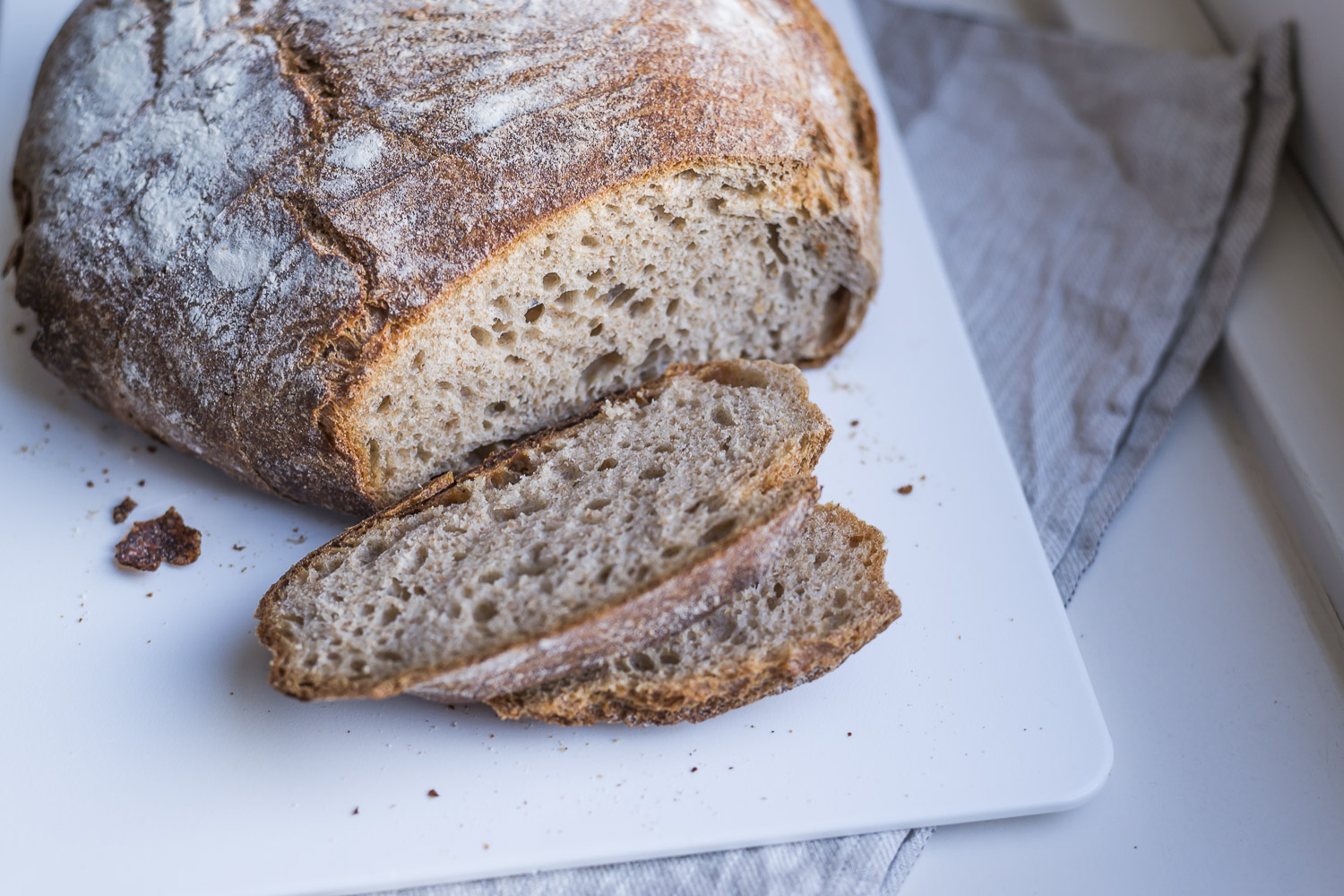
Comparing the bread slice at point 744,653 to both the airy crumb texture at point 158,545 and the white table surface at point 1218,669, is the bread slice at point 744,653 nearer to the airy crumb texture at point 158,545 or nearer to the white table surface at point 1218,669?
the white table surface at point 1218,669

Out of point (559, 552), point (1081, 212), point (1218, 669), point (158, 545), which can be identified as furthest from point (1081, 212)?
point (158, 545)

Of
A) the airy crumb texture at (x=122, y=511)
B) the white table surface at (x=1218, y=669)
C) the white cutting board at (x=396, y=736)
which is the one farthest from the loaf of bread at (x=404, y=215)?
the white table surface at (x=1218, y=669)

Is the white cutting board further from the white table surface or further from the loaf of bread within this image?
the loaf of bread

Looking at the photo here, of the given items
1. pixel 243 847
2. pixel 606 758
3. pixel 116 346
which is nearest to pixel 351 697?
pixel 243 847

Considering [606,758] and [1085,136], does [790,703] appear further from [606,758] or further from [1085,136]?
[1085,136]

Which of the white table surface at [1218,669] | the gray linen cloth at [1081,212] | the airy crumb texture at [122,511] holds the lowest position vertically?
the airy crumb texture at [122,511]

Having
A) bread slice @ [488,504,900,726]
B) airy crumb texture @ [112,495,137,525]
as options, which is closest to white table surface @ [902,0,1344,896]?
bread slice @ [488,504,900,726]

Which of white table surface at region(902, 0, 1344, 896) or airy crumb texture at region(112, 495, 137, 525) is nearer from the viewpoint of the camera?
white table surface at region(902, 0, 1344, 896)
